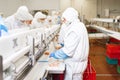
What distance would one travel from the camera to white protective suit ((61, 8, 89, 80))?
2.60 m

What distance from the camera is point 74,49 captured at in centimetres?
261

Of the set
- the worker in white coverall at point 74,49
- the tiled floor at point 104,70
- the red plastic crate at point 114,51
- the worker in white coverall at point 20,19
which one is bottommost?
the tiled floor at point 104,70

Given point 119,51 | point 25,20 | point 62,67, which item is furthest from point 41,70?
point 119,51

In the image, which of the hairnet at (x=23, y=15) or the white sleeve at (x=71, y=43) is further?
the hairnet at (x=23, y=15)

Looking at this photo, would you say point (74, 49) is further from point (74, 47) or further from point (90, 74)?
point (90, 74)

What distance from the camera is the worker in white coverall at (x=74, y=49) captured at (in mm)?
2600

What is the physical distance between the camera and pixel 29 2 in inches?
225

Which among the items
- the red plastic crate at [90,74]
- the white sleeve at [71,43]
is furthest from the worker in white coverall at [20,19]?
the red plastic crate at [90,74]

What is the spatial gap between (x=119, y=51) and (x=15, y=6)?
3.07 m

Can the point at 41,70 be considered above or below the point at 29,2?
below

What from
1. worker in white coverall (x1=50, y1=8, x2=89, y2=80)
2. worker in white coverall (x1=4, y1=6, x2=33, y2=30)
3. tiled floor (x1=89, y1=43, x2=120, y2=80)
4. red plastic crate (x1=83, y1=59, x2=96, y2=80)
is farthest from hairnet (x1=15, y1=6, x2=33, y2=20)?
tiled floor (x1=89, y1=43, x2=120, y2=80)

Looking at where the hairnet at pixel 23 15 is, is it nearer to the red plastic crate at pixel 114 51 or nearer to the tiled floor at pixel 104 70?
the tiled floor at pixel 104 70

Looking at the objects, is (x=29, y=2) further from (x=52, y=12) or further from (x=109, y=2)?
(x=109, y=2)

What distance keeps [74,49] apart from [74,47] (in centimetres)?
3
